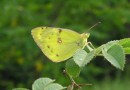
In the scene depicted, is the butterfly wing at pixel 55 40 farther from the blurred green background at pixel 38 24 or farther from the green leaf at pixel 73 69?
the blurred green background at pixel 38 24

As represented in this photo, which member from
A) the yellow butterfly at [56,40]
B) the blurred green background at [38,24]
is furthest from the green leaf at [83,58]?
the blurred green background at [38,24]

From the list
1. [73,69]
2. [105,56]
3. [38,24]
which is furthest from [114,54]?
[38,24]

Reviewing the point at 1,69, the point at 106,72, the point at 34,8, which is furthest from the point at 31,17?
the point at 106,72

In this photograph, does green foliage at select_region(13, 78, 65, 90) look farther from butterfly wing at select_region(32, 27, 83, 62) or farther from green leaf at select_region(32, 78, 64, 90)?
butterfly wing at select_region(32, 27, 83, 62)

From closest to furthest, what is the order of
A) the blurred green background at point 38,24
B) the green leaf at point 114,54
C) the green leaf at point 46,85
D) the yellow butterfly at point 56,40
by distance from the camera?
1. the green leaf at point 114,54
2. the green leaf at point 46,85
3. the yellow butterfly at point 56,40
4. the blurred green background at point 38,24

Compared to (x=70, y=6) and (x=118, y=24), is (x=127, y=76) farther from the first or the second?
(x=70, y=6)

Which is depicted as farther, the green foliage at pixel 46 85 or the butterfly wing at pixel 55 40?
the butterfly wing at pixel 55 40

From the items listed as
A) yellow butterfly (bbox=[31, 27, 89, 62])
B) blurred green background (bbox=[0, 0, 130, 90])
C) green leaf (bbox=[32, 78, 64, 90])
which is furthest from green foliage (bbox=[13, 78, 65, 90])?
blurred green background (bbox=[0, 0, 130, 90])
